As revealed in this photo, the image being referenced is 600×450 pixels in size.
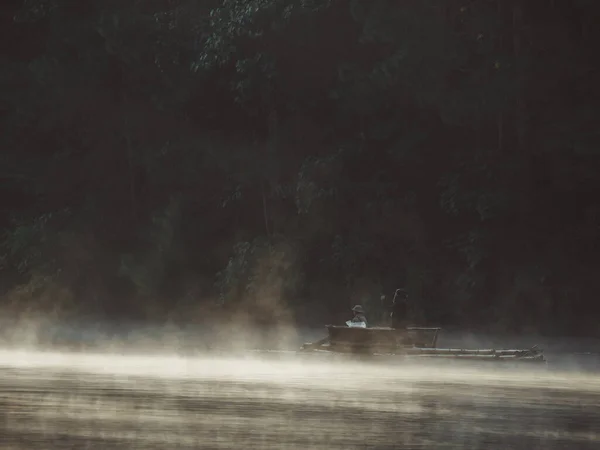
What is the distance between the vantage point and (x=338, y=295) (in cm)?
3984

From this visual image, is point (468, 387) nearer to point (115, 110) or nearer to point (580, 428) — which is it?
point (580, 428)

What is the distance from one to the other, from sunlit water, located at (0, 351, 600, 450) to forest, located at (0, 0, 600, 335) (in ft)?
33.1

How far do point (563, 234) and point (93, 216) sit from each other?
19.1m

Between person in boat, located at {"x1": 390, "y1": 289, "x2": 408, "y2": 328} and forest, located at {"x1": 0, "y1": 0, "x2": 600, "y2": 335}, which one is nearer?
person in boat, located at {"x1": 390, "y1": 289, "x2": 408, "y2": 328}

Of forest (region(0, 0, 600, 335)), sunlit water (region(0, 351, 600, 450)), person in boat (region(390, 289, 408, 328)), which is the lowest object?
sunlit water (region(0, 351, 600, 450))

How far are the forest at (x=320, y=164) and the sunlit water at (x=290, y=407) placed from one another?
10.1 meters

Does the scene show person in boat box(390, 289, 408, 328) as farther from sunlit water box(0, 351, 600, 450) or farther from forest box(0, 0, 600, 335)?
forest box(0, 0, 600, 335)

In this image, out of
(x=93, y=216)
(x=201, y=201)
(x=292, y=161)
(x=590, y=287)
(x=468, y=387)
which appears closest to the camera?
(x=468, y=387)

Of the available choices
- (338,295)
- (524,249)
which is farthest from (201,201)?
(524,249)

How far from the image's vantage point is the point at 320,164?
39.9m

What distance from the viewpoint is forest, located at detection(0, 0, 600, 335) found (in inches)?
1458

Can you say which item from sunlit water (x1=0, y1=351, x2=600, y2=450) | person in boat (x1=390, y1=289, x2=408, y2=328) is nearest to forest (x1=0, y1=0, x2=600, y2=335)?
person in boat (x1=390, y1=289, x2=408, y2=328)

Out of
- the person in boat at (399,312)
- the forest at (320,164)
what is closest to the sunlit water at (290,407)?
the person in boat at (399,312)

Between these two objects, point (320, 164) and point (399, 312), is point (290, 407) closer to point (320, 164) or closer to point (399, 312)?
point (399, 312)
